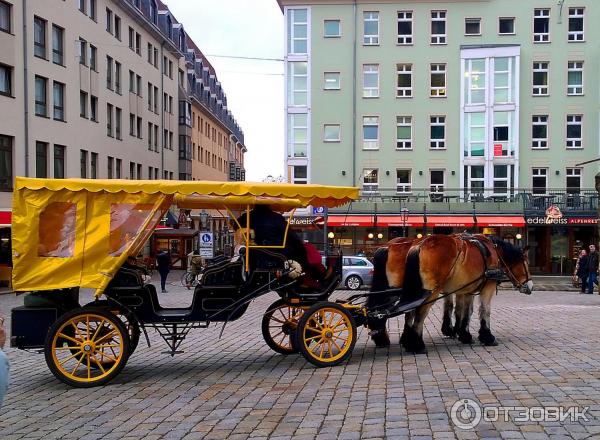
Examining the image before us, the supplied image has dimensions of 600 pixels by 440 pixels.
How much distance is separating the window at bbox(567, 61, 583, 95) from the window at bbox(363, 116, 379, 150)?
11.1 metres

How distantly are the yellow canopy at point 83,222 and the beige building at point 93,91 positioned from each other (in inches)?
926

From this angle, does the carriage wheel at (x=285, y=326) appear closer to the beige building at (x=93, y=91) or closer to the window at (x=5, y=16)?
the beige building at (x=93, y=91)

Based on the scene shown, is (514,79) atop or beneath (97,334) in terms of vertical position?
atop

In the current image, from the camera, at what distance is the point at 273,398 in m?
7.18

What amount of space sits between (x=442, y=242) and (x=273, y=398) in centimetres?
394

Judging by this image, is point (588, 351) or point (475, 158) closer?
point (588, 351)

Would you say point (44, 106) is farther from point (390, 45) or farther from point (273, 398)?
point (273, 398)

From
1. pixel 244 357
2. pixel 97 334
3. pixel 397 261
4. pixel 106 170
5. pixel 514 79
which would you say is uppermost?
pixel 514 79

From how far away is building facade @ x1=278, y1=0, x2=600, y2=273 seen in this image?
39.7 m

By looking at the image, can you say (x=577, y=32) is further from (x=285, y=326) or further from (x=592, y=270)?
(x=285, y=326)

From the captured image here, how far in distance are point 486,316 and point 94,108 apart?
34.4 metres

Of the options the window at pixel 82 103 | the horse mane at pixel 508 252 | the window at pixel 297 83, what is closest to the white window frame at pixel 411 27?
the window at pixel 297 83

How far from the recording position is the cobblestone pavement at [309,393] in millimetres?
5930

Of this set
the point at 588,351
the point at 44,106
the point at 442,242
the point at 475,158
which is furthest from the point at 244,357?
the point at 475,158
